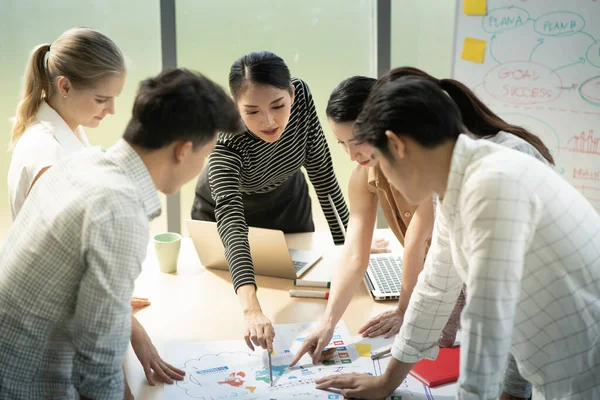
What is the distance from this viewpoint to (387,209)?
1.70 meters

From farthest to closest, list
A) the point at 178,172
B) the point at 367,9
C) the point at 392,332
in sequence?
the point at 367,9
the point at 392,332
the point at 178,172

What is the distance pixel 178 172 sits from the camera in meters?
1.12

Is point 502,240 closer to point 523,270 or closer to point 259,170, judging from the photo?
point 523,270

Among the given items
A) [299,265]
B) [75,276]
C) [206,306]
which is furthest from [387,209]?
[75,276]

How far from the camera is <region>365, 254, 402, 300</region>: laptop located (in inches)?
65.6

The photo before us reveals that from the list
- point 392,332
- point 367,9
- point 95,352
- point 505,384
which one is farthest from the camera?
point 367,9

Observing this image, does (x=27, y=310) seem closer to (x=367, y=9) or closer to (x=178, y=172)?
(x=178, y=172)

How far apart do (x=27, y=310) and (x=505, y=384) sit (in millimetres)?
992

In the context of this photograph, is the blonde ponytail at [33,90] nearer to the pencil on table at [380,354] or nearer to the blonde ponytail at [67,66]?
the blonde ponytail at [67,66]

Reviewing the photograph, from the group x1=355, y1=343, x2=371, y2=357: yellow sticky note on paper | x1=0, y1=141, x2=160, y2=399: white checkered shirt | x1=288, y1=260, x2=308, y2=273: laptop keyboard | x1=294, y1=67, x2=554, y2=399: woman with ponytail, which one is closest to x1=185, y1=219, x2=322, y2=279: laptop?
x1=288, y1=260, x2=308, y2=273: laptop keyboard

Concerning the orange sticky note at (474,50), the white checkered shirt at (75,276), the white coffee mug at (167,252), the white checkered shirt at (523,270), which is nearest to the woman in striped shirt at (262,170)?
the white coffee mug at (167,252)

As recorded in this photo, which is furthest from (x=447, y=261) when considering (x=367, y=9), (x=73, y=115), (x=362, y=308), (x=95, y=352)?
(x=367, y=9)

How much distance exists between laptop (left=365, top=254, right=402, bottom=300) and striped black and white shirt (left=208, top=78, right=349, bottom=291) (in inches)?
8.4

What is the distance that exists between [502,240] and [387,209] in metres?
0.80
